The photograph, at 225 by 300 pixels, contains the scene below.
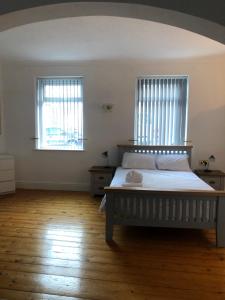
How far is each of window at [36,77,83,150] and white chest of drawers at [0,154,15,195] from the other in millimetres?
619

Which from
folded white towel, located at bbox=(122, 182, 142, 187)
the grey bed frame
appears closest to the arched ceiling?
the grey bed frame

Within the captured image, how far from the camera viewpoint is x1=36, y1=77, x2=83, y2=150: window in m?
4.81

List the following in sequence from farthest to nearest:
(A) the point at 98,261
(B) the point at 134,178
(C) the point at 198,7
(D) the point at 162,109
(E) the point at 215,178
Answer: (D) the point at 162,109 < (E) the point at 215,178 < (B) the point at 134,178 < (A) the point at 98,261 < (C) the point at 198,7

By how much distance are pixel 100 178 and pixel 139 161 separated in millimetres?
771

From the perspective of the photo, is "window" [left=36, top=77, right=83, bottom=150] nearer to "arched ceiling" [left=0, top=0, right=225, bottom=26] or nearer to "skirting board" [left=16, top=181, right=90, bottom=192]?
"skirting board" [left=16, top=181, right=90, bottom=192]

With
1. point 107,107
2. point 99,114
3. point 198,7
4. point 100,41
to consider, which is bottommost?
point 99,114

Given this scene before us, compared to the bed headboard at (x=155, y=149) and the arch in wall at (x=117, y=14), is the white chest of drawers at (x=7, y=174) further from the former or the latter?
the arch in wall at (x=117, y=14)

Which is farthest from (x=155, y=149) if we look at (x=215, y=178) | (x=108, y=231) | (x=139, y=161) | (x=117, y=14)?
(x=117, y=14)

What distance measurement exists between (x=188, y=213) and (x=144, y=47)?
250cm

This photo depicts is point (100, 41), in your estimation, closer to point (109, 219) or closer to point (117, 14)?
point (117, 14)

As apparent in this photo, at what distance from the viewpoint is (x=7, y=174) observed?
463 centimetres

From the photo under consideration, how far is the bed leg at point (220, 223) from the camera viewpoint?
2.66m

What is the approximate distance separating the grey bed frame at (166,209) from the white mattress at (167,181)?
7.9 inches

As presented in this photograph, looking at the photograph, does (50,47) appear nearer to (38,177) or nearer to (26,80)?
(26,80)
